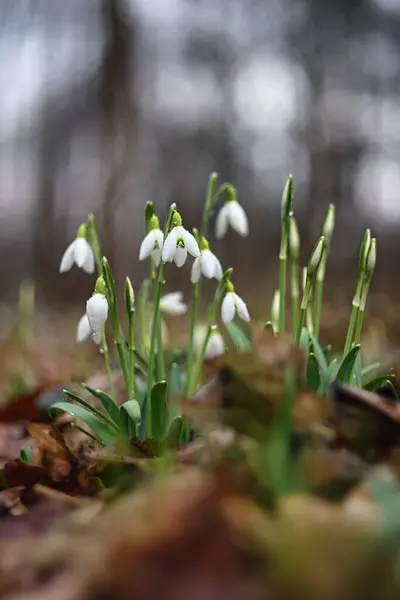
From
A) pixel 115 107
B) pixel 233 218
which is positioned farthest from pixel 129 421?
pixel 115 107

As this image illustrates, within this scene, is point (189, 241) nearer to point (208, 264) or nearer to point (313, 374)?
point (208, 264)

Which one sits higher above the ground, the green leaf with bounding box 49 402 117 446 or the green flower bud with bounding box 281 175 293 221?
the green flower bud with bounding box 281 175 293 221

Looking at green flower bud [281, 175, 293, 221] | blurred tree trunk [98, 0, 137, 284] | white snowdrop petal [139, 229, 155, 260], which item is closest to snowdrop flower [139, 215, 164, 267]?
white snowdrop petal [139, 229, 155, 260]

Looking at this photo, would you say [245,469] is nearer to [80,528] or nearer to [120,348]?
[80,528]

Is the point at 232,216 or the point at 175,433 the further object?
the point at 232,216

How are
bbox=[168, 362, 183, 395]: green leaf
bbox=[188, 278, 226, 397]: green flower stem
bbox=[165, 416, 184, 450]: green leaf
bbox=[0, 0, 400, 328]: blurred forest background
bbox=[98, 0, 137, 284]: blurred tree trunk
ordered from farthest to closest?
→ 1. bbox=[0, 0, 400, 328]: blurred forest background
2. bbox=[98, 0, 137, 284]: blurred tree trunk
3. bbox=[168, 362, 183, 395]: green leaf
4. bbox=[188, 278, 226, 397]: green flower stem
5. bbox=[165, 416, 184, 450]: green leaf

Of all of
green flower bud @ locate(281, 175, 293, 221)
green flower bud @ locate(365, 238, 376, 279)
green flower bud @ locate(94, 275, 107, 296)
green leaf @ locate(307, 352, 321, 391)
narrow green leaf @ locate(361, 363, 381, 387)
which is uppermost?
green flower bud @ locate(281, 175, 293, 221)

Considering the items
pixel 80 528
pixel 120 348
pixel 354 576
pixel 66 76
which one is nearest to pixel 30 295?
pixel 120 348

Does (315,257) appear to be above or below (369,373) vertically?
above

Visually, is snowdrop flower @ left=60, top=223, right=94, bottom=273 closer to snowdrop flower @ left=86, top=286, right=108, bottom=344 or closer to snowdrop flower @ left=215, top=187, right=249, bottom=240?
snowdrop flower @ left=86, top=286, right=108, bottom=344
